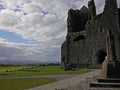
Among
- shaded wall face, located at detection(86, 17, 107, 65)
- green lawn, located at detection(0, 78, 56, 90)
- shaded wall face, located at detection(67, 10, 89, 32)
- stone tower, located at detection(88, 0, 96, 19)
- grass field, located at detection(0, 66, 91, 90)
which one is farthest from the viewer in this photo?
shaded wall face, located at detection(67, 10, 89, 32)

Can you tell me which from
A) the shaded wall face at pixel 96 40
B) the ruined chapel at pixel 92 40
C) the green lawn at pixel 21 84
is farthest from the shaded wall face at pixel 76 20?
the green lawn at pixel 21 84

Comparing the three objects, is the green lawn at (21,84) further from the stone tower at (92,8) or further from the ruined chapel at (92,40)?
the stone tower at (92,8)

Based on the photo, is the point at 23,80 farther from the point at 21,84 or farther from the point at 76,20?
the point at 76,20

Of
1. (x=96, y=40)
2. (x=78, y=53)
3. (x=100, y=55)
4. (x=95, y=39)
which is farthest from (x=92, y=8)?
(x=100, y=55)

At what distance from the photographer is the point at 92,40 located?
5166cm

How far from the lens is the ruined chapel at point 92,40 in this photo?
162 feet

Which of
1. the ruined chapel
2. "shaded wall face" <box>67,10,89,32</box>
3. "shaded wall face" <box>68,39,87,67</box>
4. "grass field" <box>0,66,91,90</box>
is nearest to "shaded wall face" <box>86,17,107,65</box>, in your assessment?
the ruined chapel

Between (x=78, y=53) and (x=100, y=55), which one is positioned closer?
(x=100, y=55)

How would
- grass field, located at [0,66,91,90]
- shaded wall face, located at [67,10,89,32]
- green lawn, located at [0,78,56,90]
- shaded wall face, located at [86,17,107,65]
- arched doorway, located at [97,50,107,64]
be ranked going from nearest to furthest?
green lawn, located at [0,78,56,90] → grass field, located at [0,66,91,90] → shaded wall face, located at [86,17,107,65] → arched doorway, located at [97,50,107,64] → shaded wall face, located at [67,10,89,32]

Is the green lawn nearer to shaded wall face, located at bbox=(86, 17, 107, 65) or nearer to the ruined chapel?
the ruined chapel

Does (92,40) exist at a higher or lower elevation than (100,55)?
higher

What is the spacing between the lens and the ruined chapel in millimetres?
49312

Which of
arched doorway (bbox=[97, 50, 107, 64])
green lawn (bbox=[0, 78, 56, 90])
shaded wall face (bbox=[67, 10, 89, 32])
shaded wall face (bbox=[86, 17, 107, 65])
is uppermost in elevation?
shaded wall face (bbox=[67, 10, 89, 32])

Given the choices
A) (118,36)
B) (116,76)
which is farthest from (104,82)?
(118,36)
